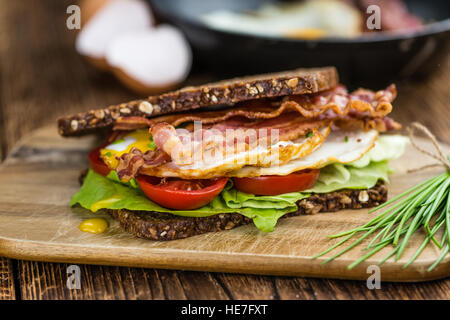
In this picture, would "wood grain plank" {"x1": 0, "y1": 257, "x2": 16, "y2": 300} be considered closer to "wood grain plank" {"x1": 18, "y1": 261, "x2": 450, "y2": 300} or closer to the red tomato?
"wood grain plank" {"x1": 18, "y1": 261, "x2": 450, "y2": 300}


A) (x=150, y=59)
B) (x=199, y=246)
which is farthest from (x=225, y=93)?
(x=150, y=59)

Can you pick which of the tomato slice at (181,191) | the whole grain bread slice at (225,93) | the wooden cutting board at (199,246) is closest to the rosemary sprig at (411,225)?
the wooden cutting board at (199,246)

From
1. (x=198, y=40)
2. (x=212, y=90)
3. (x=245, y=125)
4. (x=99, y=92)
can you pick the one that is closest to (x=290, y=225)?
(x=245, y=125)

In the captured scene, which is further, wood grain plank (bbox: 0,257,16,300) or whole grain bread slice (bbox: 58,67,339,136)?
whole grain bread slice (bbox: 58,67,339,136)

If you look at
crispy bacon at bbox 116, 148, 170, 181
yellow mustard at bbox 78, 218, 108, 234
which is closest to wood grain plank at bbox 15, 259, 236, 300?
yellow mustard at bbox 78, 218, 108, 234

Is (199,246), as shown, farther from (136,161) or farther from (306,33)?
(306,33)

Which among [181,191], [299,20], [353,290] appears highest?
[299,20]
